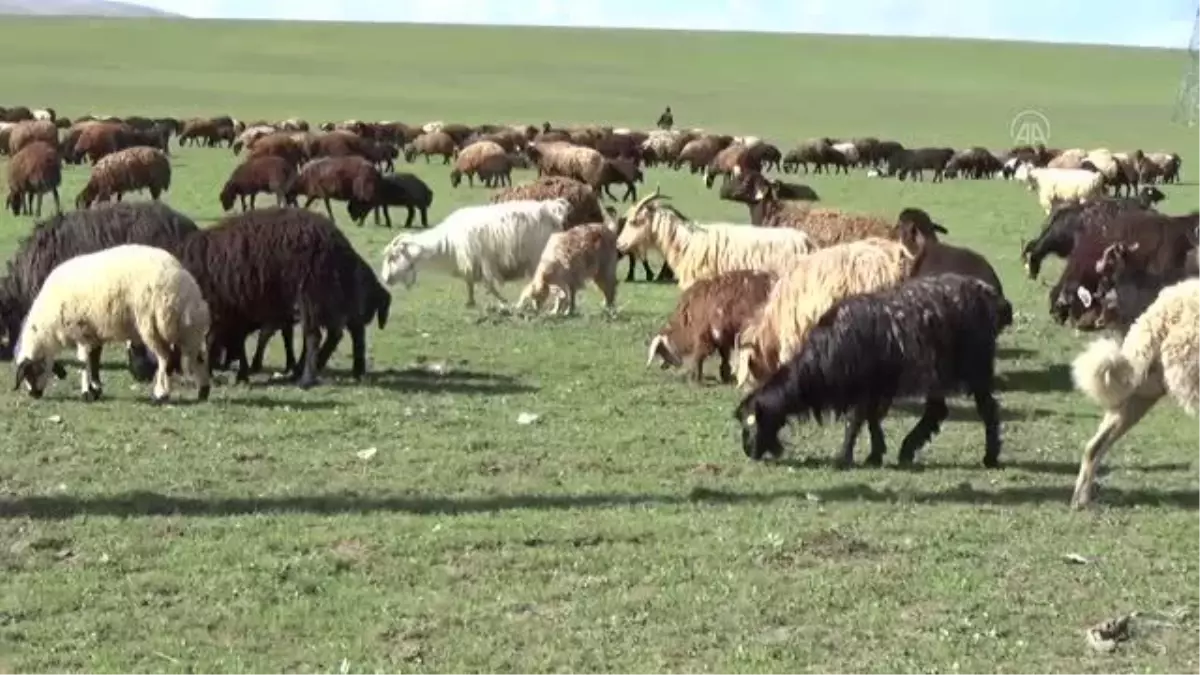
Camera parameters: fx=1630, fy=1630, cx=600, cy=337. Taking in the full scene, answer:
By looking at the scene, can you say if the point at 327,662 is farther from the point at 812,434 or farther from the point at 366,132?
the point at 366,132

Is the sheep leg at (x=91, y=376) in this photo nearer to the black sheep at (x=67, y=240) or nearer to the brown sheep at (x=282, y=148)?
the black sheep at (x=67, y=240)

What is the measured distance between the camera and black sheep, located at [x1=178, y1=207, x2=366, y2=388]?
13.1 m

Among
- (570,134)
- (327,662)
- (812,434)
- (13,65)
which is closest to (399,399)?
(812,434)

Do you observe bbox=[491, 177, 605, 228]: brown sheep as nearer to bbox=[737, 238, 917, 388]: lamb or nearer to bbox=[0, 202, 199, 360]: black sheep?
bbox=[0, 202, 199, 360]: black sheep

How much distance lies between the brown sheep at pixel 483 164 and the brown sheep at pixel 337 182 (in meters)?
9.23

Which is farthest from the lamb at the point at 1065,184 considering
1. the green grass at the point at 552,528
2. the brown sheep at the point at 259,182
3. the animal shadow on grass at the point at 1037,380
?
the animal shadow on grass at the point at 1037,380

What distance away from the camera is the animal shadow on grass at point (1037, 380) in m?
13.7

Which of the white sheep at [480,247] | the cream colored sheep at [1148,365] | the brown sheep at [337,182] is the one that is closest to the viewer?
the cream colored sheep at [1148,365]

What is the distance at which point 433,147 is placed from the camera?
5047 cm

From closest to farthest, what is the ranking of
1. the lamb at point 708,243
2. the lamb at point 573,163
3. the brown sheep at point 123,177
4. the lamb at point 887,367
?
the lamb at point 887,367 → the lamb at point 708,243 → the brown sheep at point 123,177 → the lamb at point 573,163

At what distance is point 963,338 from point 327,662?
17.2 ft

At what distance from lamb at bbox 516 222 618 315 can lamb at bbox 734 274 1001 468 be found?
7099mm

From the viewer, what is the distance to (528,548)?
797 centimetres

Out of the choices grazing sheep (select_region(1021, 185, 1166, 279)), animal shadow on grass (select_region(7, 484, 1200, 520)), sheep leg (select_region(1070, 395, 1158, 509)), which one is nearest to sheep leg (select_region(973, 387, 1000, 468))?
animal shadow on grass (select_region(7, 484, 1200, 520))
